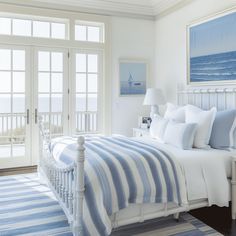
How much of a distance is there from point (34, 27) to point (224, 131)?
11.9 ft

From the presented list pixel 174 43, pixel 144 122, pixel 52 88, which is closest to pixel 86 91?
pixel 52 88

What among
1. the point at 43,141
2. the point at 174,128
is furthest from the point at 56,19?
the point at 174,128

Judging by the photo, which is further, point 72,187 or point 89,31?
point 89,31

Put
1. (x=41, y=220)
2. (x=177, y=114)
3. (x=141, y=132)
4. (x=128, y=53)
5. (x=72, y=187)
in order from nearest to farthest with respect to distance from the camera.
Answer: (x=72, y=187), (x=41, y=220), (x=177, y=114), (x=141, y=132), (x=128, y=53)

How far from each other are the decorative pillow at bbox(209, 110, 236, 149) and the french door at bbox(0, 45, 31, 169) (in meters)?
3.14

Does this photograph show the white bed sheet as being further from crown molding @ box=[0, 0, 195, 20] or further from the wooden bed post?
crown molding @ box=[0, 0, 195, 20]

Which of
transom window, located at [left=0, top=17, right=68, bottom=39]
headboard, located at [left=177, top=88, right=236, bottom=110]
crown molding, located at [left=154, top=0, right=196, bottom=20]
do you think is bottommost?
headboard, located at [left=177, top=88, right=236, bottom=110]

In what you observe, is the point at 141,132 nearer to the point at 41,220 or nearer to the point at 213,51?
the point at 213,51

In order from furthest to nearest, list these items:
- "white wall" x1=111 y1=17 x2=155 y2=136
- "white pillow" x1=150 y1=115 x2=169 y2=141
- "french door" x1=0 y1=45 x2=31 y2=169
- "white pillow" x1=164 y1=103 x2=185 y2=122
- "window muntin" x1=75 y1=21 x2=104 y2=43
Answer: "white wall" x1=111 y1=17 x2=155 y2=136
"window muntin" x1=75 y1=21 x2=104 y2=43
"french door" x1=0 y1=45 x2=31 y2=169
"white pillow" x1=164 y1=103 x2=185 y2=122
"white pillow" x1=150 y1=115 x2=169 y2=141

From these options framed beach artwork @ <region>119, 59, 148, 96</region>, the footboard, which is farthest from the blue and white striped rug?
framed beach artwork @ <region>119, 59, 148, 96</region>

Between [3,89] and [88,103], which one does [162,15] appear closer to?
[88,103]

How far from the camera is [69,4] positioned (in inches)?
194

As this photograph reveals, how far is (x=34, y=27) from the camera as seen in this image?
192 inches

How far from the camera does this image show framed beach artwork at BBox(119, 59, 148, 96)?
5.40 metres
